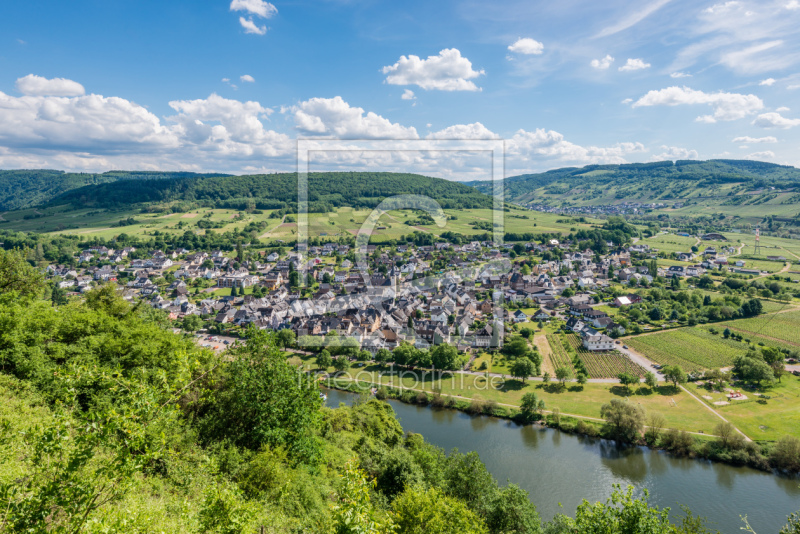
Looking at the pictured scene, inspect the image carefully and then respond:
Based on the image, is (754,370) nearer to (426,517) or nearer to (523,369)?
(523,369)

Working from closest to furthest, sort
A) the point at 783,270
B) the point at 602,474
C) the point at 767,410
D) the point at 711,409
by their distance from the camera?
the point at 602,474, the point at 767,410, the point at 711,409, the point at 783,270

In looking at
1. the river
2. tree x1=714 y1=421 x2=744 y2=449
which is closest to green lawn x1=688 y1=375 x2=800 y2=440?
tree x1=714 y1=421 x2=744 y2=449

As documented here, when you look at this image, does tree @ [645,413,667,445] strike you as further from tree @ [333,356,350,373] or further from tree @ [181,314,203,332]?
tree @ [181,314,203,332]

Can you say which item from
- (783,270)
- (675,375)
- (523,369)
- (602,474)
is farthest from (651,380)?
(783,270)

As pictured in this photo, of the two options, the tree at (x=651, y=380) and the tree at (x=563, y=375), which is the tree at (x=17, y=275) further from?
the tree at (x=651, y=380)

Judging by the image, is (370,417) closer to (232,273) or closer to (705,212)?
(232,273)

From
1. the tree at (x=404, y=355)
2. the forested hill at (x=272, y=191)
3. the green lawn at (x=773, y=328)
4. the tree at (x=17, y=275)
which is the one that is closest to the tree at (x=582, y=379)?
the tree at (x=404, y=355)
